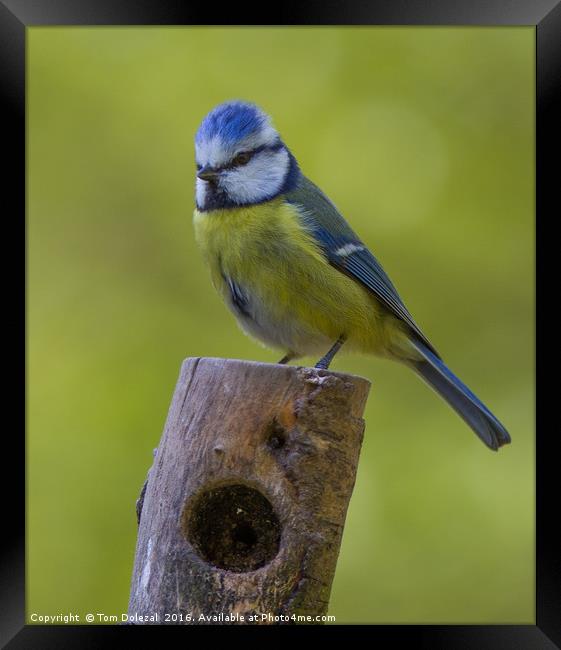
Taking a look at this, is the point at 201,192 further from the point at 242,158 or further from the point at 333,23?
the point at 333,23

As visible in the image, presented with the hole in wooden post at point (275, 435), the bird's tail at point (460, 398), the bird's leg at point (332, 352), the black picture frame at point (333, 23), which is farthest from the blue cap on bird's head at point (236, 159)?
the hole in wooden post at point (275, 435)

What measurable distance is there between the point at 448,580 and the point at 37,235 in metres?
2.83

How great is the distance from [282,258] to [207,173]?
43cm

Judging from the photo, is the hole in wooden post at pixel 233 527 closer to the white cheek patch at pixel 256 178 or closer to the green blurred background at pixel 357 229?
the white cheek patch at pixel 256 178

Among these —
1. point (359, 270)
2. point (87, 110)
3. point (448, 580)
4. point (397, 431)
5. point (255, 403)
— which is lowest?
point (448, 580)

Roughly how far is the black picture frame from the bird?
80 cm

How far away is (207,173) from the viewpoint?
10.8 ft

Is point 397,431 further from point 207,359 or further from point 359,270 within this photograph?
point 207,359

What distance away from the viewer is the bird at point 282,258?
10.7 ft

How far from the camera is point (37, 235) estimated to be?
487cm

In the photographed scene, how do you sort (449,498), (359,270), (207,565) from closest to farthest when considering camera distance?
1. (207,565)
2. (359,270)
3. (449,498)

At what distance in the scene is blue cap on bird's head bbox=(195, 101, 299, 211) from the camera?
3.29 m

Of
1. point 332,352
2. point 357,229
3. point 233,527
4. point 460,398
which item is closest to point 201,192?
point 332,352

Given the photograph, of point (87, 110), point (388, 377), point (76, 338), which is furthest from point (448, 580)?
point (87, 110)
